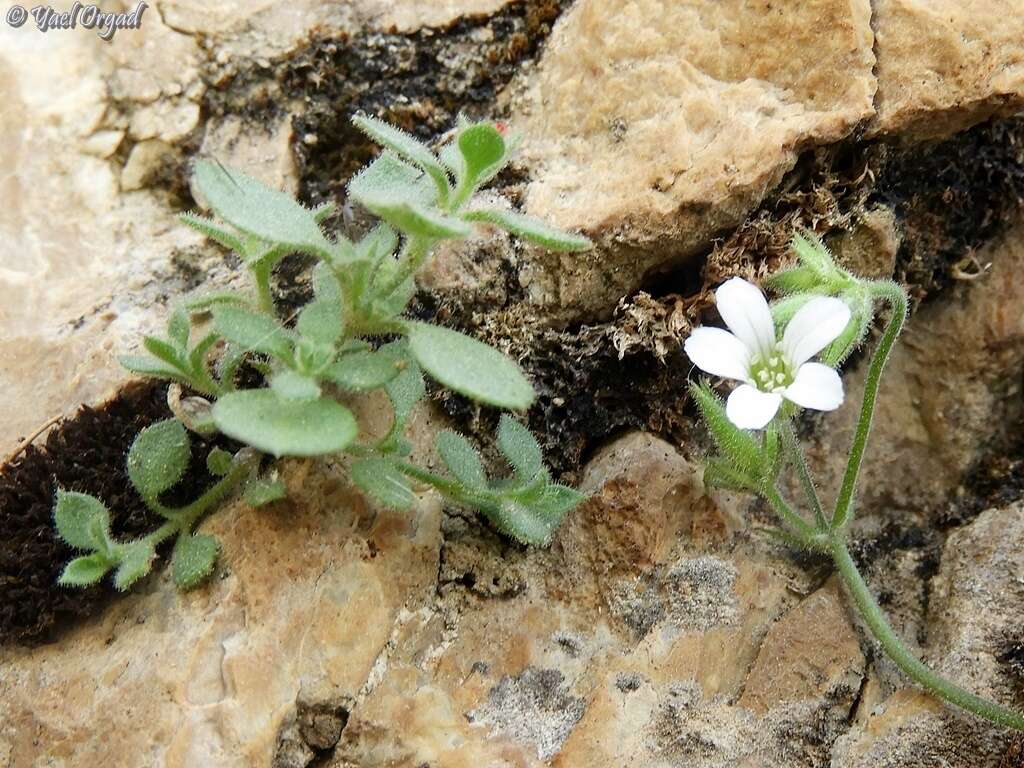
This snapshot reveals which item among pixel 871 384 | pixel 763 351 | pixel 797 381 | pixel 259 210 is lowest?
pixel 871 384

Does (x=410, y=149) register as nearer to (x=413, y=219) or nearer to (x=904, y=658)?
(x=413, y=219)

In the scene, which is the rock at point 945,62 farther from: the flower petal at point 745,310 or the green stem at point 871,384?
the flower petal at point 745,310

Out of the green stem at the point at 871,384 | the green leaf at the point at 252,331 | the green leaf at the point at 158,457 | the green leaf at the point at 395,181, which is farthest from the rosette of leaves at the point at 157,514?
the green stem at the point at 871,384

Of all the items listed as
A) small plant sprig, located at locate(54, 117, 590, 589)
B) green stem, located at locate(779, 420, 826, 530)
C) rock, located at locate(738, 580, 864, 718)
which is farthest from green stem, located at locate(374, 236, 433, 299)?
rock, located at locate(738, 580, 864, 718)

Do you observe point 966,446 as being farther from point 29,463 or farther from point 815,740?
point 29,463

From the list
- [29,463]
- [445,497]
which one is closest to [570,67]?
[445,497]

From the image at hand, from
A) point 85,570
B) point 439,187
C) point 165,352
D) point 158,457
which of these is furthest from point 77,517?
point 439,187

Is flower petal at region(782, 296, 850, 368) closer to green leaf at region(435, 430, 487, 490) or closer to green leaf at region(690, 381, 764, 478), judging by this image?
green leaf at region(690, 381, 764, 478)
